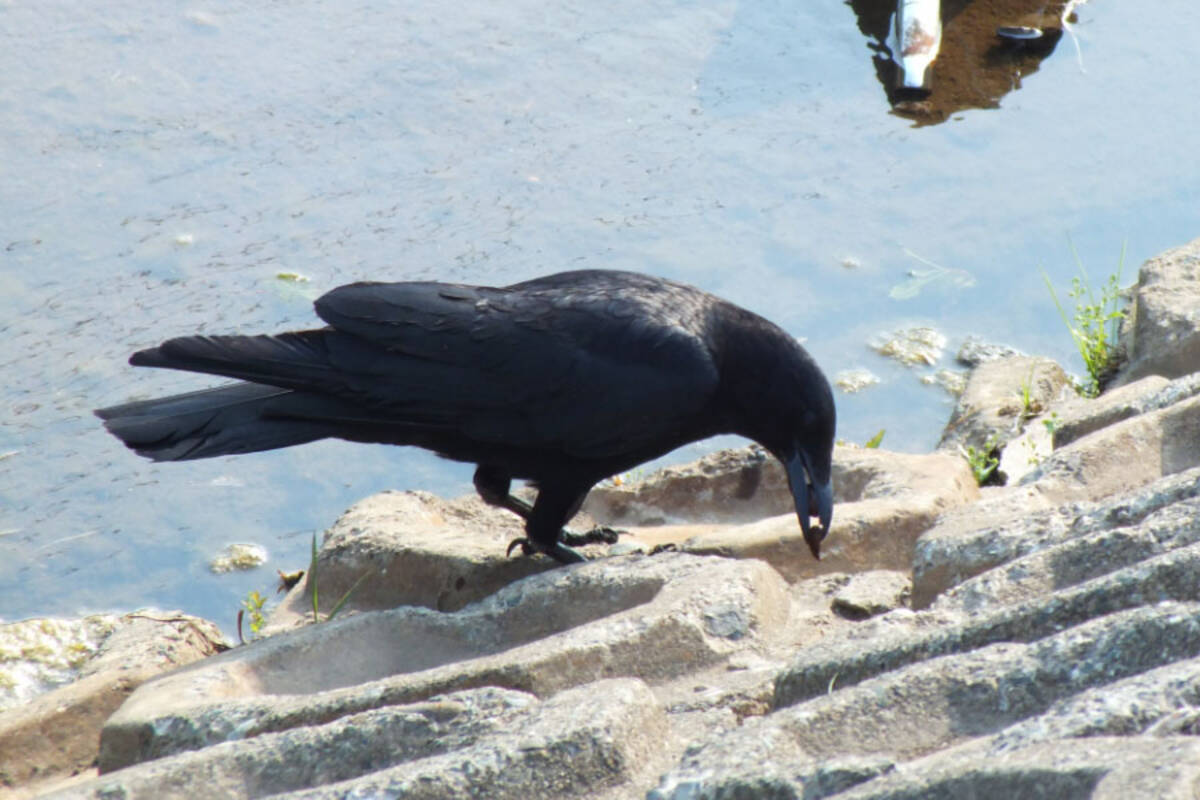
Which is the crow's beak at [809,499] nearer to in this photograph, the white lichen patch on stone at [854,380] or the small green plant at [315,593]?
the small green plant at [315,593]

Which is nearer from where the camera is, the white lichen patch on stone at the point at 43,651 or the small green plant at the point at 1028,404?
the white lichen patch on stone at the point at 43,651

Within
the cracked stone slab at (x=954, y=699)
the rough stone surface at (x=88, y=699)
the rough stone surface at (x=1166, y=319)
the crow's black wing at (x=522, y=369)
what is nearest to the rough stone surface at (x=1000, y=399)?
the rough stone surface at (x=1166, y=319)

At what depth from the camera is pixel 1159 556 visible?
2342 millimetres

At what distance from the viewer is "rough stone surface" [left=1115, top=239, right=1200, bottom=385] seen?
15.8ft

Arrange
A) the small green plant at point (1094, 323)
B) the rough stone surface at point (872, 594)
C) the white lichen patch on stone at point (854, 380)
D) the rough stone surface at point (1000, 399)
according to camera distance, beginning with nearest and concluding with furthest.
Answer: the rough stone surface at point (872, 594) → the rough stone surface at point (1000, 399) → the small green plant at point (1094, 323) → the white lichen patch on stone at point (854, 380)

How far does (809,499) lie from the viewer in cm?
388

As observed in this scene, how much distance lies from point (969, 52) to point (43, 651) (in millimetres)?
5868

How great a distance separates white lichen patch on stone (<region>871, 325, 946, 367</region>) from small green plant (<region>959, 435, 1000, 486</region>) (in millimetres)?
902

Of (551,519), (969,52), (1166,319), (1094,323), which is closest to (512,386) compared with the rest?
(551,519)

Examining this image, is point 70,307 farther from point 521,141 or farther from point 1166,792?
point 1166,792

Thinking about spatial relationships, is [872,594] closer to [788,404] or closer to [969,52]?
[788,404]

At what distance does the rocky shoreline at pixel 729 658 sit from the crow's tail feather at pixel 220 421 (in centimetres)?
38

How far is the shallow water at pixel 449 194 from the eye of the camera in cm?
534

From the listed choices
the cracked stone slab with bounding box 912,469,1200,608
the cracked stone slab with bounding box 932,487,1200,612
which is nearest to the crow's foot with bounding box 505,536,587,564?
the cracked stone slab with bounding box 912,469,1200,608
